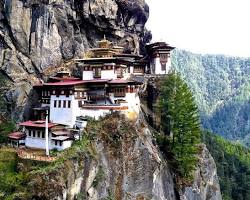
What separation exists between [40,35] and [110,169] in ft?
90.5

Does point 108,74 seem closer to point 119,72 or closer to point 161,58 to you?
point 119,72

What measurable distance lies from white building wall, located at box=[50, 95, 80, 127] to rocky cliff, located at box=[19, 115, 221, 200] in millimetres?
3161

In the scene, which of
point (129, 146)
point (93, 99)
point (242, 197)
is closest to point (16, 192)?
point (129, 146)

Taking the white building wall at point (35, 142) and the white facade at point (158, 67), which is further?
the white facade at point (158, 67)

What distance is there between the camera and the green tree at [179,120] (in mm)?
66875

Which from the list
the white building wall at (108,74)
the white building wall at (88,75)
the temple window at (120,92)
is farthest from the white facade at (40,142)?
the white building wall at (108,74)

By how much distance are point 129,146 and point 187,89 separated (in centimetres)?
1540

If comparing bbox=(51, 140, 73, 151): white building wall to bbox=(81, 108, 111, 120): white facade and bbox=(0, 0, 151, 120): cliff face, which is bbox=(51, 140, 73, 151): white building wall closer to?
bbox=(81, 108, 111, 120): white facade

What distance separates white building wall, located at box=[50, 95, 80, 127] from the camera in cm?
5938

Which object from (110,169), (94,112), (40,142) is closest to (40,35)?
(94,112)

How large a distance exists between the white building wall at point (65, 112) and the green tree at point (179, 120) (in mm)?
14687

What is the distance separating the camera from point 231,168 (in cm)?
15275

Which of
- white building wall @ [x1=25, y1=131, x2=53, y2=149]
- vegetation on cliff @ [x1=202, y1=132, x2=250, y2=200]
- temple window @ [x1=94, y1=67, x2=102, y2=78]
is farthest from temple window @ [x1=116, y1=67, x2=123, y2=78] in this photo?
vegetation on cliff @ [x1=202, y1=132, x2=250, y2=200]

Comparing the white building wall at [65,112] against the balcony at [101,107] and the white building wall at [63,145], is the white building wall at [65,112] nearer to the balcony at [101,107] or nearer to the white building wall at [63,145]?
the balcony at [101,107]
